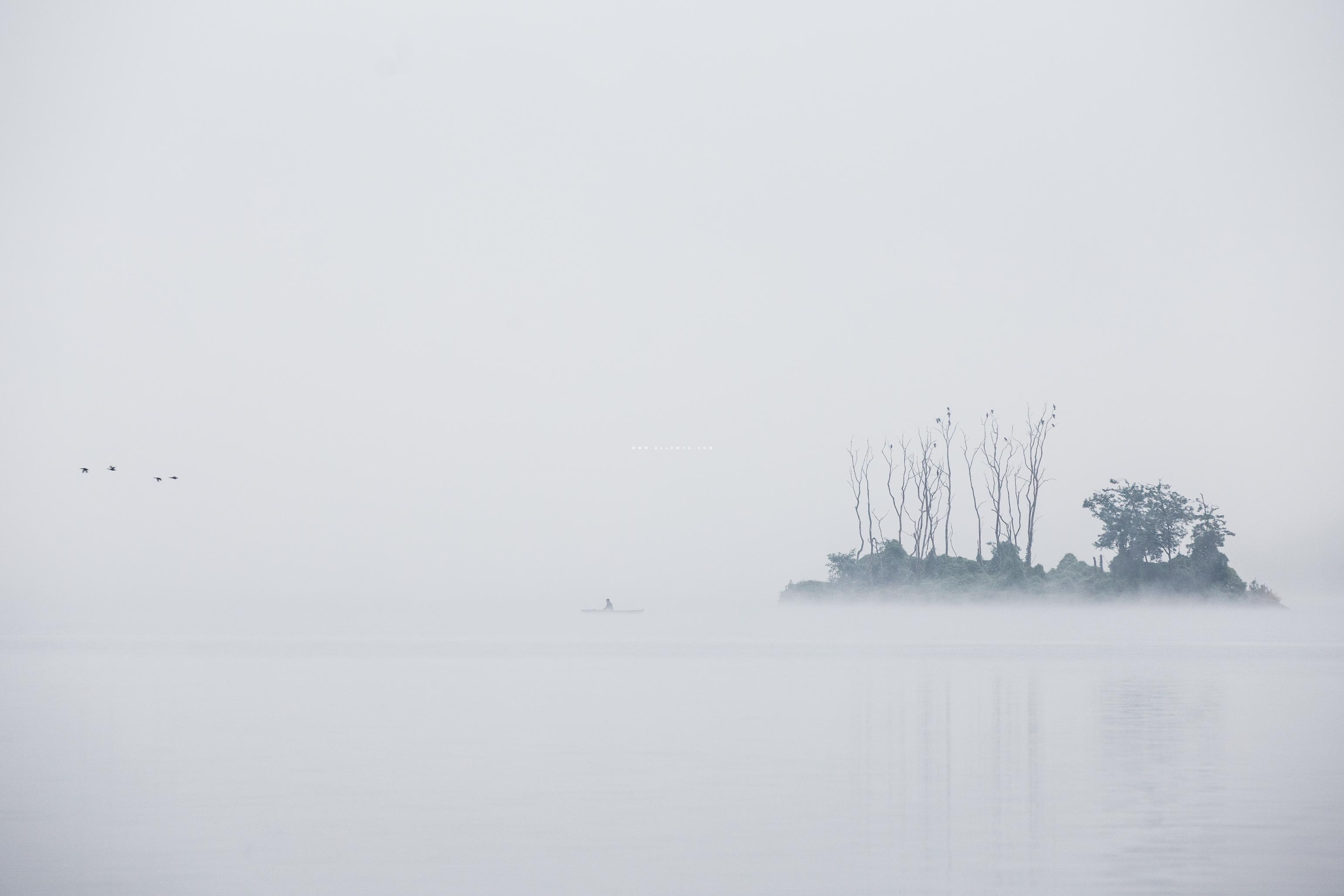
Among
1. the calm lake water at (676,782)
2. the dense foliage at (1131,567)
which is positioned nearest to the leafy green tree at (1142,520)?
the dense foliage at (1131,567)

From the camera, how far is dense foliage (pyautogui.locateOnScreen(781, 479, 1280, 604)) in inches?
3191

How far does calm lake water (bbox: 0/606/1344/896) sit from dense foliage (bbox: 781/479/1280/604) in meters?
43.9

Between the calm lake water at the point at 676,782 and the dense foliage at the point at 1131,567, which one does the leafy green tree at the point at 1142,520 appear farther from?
the calm lake water at the point at 676,782

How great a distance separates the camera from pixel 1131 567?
8244 centimetres

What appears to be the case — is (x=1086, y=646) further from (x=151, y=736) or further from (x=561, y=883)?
(x=561, y=883)

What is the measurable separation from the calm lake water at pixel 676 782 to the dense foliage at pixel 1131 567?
43935 millimetres

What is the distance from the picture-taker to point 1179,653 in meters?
47.5

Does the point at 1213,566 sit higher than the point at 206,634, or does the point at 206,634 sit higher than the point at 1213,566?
the point at 1213,566

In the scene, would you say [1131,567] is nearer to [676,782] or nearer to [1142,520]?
[1142,520]

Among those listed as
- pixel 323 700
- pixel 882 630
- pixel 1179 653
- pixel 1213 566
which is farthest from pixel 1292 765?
pixel 1213 566

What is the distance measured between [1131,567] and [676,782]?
232 ft

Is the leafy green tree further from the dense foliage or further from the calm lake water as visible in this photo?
A: the calm lake water

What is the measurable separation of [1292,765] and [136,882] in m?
14.0

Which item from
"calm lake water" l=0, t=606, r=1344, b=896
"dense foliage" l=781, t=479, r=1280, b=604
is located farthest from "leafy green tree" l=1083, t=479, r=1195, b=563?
"calm lake water" l=0, t=606, r=1344, b=896
